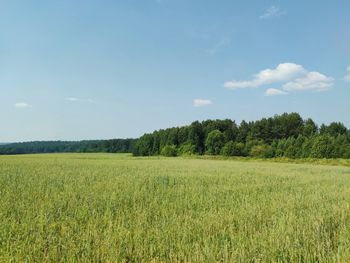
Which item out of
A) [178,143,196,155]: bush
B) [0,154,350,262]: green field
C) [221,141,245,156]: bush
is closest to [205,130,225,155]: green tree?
[178,143,196,155]: bush

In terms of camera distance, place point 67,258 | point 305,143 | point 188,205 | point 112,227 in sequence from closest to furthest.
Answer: point 67,258 → point 112,227 → point 188,205 → point 305,143

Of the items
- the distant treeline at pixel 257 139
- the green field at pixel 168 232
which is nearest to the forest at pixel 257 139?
the distant treeline at pixel 257 139

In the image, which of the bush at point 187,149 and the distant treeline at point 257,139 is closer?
the distant treeline at point 257,139

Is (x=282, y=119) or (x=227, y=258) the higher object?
(x=282, y=119)

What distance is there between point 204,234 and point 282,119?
98.3 meters

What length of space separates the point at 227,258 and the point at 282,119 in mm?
99303

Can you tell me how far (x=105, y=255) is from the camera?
4.39 metres

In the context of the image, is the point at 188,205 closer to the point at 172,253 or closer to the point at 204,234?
the point at 204,234

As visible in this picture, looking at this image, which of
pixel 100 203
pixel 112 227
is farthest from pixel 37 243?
pixel 100 203

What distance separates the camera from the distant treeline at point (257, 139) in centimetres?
6725

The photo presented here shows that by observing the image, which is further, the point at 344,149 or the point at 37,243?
the point at 344,149

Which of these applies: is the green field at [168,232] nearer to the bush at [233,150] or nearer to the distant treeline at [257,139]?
the distant treeline at [257,139]

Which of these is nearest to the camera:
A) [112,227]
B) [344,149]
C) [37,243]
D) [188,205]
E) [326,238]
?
[37,243]

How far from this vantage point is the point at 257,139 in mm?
90875
